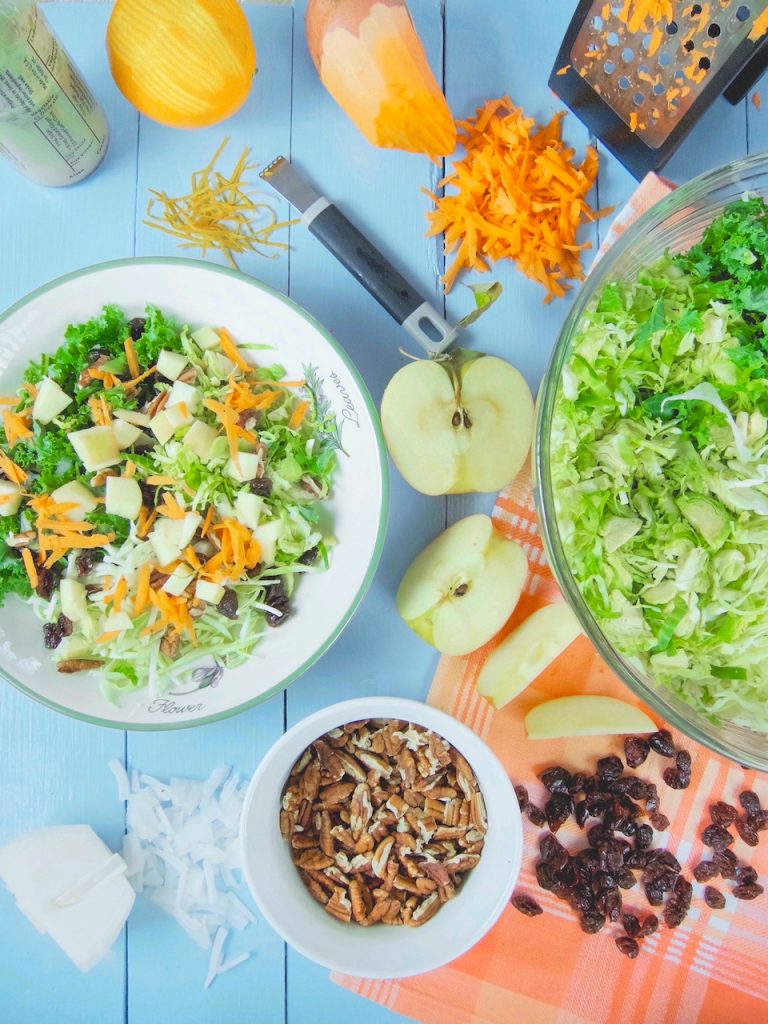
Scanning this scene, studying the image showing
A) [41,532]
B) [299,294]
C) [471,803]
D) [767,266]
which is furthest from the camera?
[299,294]

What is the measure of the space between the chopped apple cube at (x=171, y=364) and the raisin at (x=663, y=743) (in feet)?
3.69

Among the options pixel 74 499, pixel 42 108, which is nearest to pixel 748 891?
pixel 74 499

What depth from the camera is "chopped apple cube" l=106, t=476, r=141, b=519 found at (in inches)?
56.6

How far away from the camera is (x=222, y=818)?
5.39ft

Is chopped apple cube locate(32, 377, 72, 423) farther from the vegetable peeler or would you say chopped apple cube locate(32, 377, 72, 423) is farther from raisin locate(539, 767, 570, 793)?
raisin locate(539, 767, 570, 793)

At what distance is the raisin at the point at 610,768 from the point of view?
163cm

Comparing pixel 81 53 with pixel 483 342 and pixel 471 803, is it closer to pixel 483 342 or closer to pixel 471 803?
pixel 483 342

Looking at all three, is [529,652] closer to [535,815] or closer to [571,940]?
[535,815]

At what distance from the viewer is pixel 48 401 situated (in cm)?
Answer: 146

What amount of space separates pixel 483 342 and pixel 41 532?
35.1 inches

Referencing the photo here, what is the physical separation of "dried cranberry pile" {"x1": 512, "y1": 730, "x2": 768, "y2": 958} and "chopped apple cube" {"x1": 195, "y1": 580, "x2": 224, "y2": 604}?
2.30 feet

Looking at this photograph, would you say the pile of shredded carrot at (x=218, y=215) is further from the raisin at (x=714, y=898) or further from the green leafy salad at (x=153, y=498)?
the raisin at (x=714, y=898)

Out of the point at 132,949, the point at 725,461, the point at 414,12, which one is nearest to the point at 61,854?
the point at 132,949

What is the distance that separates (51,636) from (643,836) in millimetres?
1164
